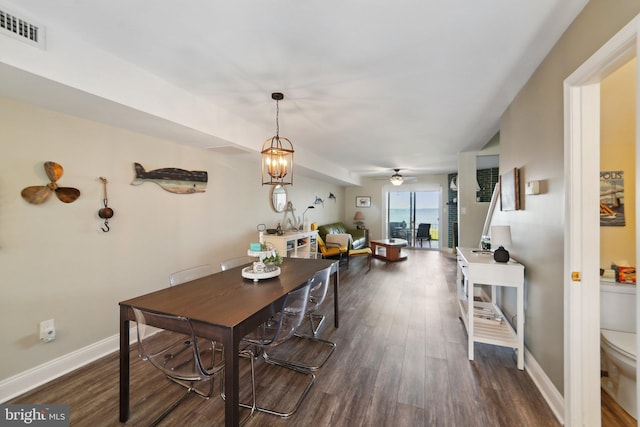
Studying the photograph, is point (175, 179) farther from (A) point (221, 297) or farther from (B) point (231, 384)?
(B) point (231, 384)

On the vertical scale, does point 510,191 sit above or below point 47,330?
above

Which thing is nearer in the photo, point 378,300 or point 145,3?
point 145,3

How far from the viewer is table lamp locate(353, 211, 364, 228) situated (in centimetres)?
891

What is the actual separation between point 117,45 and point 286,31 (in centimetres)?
121

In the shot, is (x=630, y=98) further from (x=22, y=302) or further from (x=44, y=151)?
(x=22, y=302)

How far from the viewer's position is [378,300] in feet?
12.3

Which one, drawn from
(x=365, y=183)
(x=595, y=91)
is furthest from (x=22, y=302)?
(x=365, y=183)

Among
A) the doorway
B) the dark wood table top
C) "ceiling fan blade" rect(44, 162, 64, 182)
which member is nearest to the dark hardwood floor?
the dark wood table top

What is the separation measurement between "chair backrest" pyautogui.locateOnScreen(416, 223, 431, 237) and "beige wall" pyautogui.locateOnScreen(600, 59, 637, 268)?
252 inches

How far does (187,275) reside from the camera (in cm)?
228

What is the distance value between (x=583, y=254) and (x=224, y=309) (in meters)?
2.16

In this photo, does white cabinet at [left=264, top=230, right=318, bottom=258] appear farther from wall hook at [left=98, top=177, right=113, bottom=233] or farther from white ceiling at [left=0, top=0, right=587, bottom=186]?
wall hook at [left=98, top=177, right=113, bottom=233]

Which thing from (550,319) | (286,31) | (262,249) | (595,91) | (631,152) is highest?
(286,31)

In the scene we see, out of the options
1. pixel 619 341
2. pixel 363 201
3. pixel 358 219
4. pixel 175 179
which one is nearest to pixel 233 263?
pixel 175 179
